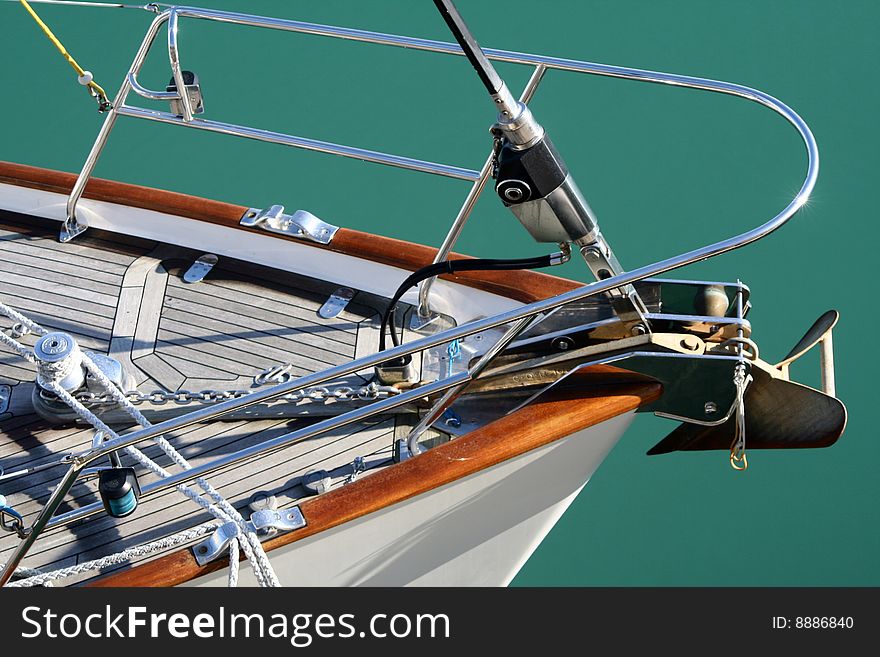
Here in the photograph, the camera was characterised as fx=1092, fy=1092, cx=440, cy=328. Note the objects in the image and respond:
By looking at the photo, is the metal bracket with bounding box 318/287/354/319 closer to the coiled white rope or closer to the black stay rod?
the coiled white rope

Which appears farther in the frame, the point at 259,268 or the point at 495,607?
the point at 259,268

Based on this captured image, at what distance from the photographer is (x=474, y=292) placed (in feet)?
10.4

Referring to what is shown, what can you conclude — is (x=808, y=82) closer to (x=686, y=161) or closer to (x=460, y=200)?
(x=686, y=161)

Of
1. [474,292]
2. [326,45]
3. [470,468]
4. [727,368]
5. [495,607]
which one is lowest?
[495,607]

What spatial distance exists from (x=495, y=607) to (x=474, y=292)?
0.91 metres

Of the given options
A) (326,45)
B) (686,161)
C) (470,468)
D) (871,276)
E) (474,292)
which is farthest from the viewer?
(326,45)

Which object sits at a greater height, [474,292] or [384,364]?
[474,292]

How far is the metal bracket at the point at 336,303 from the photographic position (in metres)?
3.18

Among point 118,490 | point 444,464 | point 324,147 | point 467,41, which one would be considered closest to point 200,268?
point 324,147

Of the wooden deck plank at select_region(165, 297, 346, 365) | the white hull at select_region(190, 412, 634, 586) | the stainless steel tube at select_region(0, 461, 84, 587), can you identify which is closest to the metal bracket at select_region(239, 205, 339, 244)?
the wooden deck plank at select_region(165, 297, 346, 365)

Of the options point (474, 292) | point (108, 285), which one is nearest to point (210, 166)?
point (108, 285)

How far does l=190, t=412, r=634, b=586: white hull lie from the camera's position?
263 centimetres

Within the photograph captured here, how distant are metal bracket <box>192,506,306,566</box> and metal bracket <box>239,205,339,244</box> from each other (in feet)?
3.22

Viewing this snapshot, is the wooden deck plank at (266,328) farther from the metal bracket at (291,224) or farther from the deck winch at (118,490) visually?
the deck winch at (118,490)
